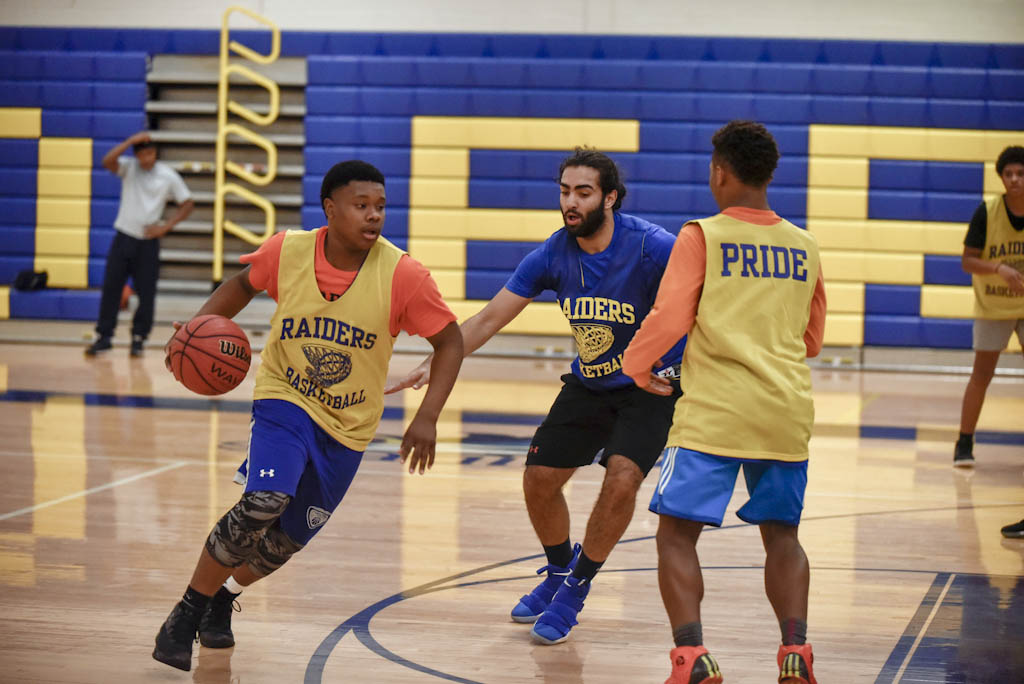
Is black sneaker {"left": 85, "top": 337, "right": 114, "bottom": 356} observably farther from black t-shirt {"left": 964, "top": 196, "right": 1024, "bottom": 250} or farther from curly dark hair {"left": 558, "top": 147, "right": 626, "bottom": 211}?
curly dark hair {"left": 558, "top": 147, "right": 626, "bottom": 211}

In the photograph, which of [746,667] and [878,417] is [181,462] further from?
[878,417]

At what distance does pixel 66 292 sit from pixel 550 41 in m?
5.20

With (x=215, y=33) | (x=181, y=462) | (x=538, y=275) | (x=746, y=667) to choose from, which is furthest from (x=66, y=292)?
(x=746, y=667)

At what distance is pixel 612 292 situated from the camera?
3.42 metres

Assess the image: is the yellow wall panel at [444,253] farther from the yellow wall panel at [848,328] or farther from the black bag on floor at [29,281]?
the black bag on floor at [29,281]

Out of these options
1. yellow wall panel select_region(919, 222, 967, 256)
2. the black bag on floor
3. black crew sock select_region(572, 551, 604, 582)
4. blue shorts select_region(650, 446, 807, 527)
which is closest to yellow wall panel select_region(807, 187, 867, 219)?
yellow wall panel select_region(919, 222, 967, 256)

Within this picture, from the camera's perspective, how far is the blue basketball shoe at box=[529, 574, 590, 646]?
3.16m

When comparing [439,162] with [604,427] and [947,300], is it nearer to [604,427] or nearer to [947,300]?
[947,300]

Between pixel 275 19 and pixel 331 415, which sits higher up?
pixel 275 19

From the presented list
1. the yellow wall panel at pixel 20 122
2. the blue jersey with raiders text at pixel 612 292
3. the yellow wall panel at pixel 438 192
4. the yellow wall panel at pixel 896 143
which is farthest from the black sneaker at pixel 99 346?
the blue jersey with raiders text at pixel 612 292

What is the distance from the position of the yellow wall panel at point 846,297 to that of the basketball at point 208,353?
344 inches

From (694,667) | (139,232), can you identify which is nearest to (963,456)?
(694,667)

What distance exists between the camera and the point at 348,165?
9.98 feet

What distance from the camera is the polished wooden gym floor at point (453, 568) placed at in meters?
2.97
